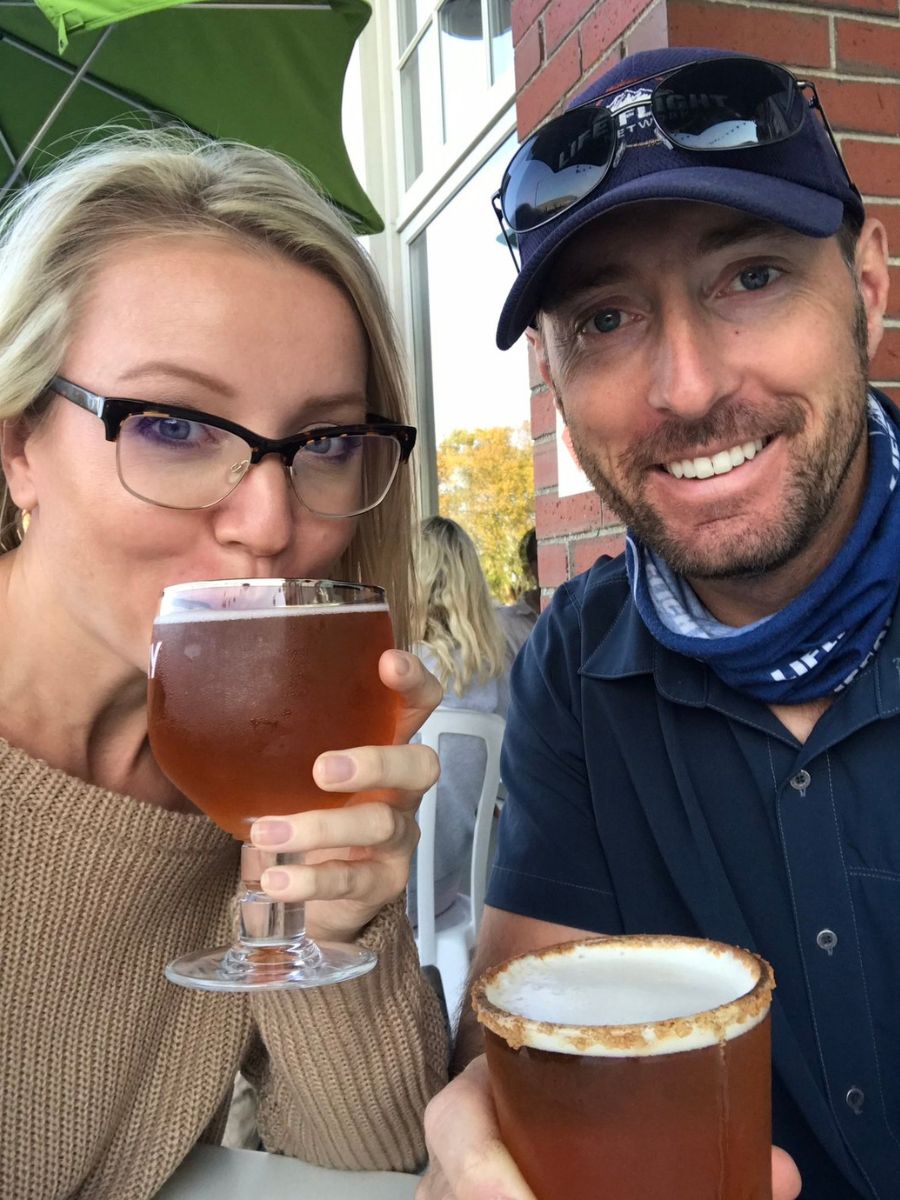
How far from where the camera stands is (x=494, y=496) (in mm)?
5465

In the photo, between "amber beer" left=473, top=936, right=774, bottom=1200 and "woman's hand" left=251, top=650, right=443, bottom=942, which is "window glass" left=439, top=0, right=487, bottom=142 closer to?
"woman's hand" left=251, top=650, right=443, bottom=942

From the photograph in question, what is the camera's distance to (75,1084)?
1296 mm

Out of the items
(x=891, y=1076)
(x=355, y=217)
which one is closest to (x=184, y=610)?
(x=891, y=1076)

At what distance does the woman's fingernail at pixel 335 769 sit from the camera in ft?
3.14

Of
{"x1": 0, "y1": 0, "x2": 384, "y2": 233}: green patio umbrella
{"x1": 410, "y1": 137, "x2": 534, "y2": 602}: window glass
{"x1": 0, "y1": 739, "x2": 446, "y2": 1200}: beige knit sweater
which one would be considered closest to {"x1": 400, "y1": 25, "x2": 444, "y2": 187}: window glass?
{"x1": 410, "y1": 137, "x2": 534, "y2": 602}: window glass

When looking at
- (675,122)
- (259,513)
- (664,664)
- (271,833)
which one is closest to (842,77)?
(675,122)

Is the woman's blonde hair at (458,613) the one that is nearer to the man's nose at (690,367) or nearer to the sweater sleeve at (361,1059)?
the man's nose at (690,367)

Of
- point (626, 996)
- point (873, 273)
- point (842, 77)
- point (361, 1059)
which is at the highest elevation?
point (842, 77)

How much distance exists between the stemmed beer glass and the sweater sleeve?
30 centimetres

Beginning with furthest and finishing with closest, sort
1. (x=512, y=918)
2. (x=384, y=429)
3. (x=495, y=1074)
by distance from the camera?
(x=512, y=918), (x=384, y=429), (x=495, y=1074)

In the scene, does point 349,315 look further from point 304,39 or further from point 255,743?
point 304,39

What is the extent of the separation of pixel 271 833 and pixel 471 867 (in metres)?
2.67

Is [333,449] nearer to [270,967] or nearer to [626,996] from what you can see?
[270,967]

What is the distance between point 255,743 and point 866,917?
0.89 meters
